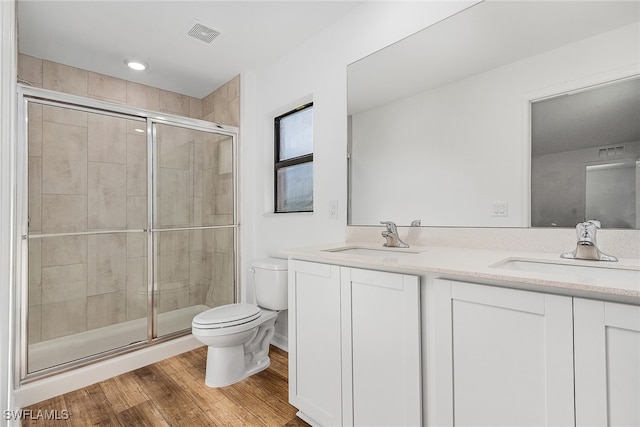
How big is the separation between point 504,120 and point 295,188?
1.55 metres

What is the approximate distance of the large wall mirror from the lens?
114 centimetres

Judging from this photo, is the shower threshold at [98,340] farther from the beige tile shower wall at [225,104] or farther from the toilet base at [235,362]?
the beige tile shower wall at [225,104]

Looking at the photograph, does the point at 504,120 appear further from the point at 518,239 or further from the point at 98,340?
the point at 98,340

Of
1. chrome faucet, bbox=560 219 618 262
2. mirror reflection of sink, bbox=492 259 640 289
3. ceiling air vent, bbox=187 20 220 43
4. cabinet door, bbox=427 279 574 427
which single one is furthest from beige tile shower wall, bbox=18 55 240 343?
chrome faucet, bbox=560 219 618 262

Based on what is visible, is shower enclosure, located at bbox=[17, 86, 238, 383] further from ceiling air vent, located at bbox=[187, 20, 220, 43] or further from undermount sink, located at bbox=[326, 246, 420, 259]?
undermount sink, located at bbox=[326, 246, 420, 259]

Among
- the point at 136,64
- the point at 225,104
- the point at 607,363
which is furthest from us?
the point at 225,104

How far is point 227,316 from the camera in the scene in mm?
1900

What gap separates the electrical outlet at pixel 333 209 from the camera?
202 cm

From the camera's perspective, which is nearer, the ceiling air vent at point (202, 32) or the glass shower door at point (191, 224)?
the ceiling air vent at point (202, 32)

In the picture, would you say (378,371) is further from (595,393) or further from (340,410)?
(595,393)

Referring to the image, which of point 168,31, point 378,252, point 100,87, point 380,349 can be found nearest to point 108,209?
point 100,87

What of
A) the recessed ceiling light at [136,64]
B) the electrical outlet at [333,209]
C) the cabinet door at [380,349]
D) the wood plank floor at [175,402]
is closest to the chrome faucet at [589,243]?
the cabinet door at [380,349]

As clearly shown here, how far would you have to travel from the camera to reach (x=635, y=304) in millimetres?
725

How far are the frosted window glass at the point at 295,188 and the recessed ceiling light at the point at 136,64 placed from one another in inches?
58.4
